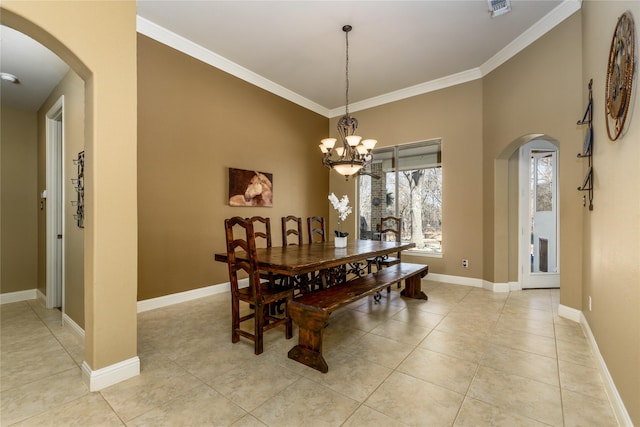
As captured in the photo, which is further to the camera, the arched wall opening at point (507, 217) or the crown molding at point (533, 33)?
the arched wall opening at point (507, 217)

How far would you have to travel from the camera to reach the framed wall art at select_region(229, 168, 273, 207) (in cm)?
436

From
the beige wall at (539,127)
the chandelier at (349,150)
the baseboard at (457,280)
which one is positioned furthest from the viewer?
the baseboard at (457,280)

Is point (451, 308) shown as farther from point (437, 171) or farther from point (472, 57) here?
point (472, 57)

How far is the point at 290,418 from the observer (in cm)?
164

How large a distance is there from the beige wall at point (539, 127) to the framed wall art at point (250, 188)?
3.52 m

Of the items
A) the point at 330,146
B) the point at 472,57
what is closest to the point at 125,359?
the point at 330,146

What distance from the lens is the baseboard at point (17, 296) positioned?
3.95m

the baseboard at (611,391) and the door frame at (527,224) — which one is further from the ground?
the door frame at (527,224)

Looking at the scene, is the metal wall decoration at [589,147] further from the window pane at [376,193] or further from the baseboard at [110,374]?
the baseboard at [110,374]

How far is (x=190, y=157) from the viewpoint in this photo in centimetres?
386

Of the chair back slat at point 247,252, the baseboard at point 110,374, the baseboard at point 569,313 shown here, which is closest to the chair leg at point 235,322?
the chair back slat at point 247,252

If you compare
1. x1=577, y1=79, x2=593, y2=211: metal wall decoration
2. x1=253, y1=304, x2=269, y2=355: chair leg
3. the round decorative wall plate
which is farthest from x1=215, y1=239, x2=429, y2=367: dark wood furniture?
the round decorative wall plate

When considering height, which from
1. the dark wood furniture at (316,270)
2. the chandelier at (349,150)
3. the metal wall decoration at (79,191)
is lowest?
the dark wood furniture at (316,270)

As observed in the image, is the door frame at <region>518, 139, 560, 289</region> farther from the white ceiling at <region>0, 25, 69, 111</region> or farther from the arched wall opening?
the white ceiling at <region>0, 25, 69, 111</region>
